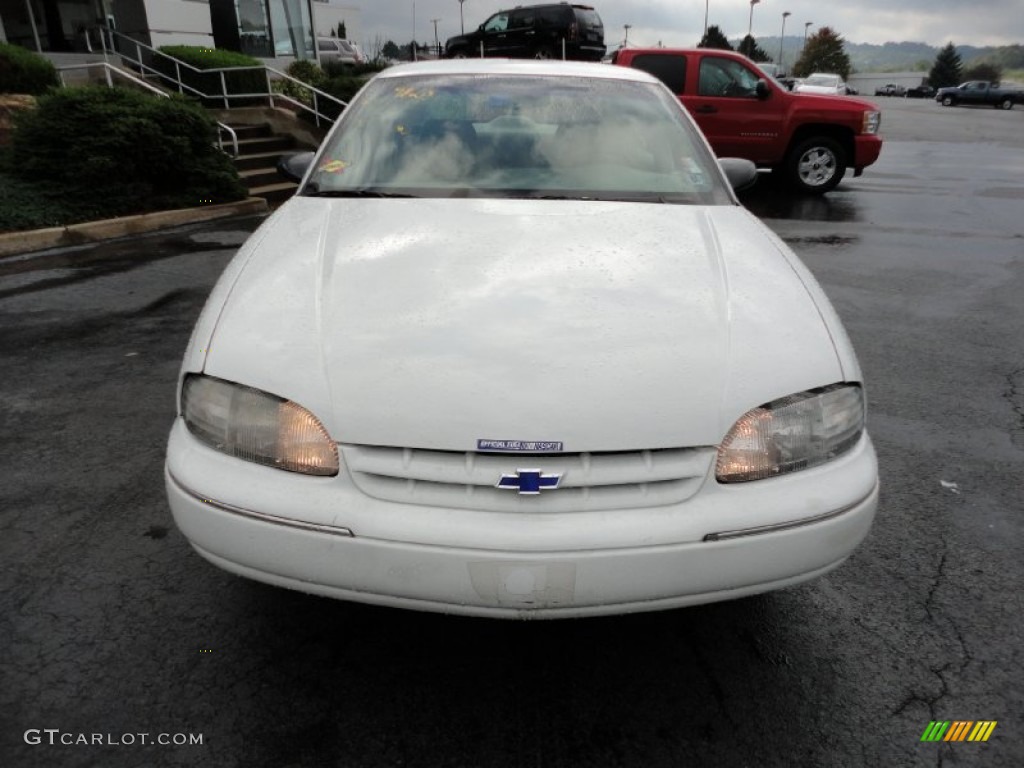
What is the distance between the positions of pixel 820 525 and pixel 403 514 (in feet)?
3.21

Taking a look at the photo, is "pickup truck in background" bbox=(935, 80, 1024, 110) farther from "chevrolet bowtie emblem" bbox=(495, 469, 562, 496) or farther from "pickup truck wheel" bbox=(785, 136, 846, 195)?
"chevrolet bowtie emblem" bbox=(495, 469, 562, 496)

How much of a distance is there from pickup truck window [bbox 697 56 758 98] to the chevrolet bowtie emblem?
33.7ft

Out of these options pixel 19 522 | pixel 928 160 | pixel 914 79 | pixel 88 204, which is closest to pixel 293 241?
pixel 19 522

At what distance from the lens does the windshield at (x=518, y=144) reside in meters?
2.83

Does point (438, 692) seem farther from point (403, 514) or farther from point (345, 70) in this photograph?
point (345, 70)

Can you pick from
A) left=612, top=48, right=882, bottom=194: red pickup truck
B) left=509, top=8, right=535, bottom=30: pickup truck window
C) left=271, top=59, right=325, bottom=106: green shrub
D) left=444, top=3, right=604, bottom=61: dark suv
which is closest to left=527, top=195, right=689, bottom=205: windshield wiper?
left=612, top=48, right=882, bottom=194: red pickup truck

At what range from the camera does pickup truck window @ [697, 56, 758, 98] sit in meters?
10.5

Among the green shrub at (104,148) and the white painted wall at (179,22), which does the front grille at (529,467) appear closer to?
the green shrub at (104,148)

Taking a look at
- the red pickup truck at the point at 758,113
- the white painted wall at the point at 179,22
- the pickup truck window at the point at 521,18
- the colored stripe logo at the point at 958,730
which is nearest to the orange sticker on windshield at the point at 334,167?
the colored stripe logo at the point at 958,730

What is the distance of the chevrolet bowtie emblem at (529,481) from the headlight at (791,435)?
40 cm

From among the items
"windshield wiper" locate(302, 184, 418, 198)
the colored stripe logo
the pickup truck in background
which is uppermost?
"windshield wiper" locate(302, 184, 418, 198)

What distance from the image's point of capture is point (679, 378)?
5.74 feet

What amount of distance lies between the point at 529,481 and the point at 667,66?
34.0 feet

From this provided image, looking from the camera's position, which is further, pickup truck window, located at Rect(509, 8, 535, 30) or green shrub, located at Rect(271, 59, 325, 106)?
pickup truck window, located at Rect(509, 8, 535, 30)
